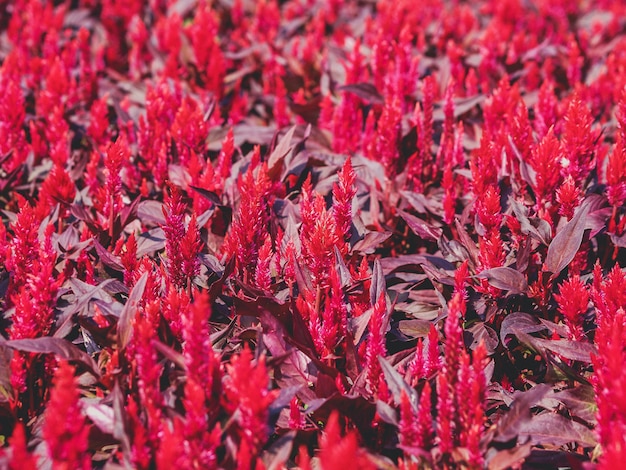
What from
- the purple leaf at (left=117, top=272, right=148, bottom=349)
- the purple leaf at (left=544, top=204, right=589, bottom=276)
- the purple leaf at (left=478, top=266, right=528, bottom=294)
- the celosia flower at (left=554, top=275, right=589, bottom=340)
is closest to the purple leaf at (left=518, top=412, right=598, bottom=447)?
the celosia flower at (left=554, top=275, right=589, bottom=340)

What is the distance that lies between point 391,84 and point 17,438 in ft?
8.53

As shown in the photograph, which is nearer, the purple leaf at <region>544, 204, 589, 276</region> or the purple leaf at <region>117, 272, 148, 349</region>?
the purple leaf at <region>117, 272, 148, 349</region>

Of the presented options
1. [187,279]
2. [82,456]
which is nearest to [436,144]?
[187,279]

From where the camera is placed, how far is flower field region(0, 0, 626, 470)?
6.01 ft

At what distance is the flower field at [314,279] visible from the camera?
183 centimetres

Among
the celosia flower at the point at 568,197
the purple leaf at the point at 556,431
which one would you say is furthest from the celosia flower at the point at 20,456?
the celosia flower at the point at 568,197

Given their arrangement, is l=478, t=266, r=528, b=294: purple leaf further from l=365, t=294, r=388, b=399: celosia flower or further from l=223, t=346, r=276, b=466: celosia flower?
l=223, t=346, r=276, b=466: celosia flower

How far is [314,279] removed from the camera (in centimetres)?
228

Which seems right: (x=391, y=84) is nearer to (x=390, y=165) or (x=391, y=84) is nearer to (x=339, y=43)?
(x=390, y=165)

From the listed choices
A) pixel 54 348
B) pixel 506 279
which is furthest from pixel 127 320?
pixel 506 279

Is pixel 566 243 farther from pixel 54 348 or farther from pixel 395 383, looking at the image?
pixel 54 348

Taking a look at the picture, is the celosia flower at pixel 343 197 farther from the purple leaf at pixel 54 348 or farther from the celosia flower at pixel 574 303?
the purple leaf at pixel 54 348

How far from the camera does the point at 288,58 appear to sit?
4473 mm

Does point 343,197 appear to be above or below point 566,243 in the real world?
above
